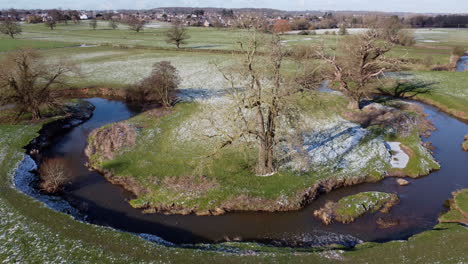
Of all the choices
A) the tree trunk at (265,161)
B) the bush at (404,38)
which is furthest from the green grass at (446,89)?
the tree trunk at (265,161)

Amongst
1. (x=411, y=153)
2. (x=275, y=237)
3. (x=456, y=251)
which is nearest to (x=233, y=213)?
(x=275, y=237)

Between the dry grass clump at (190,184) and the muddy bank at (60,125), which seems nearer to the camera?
the dry grass clump at (190,184)

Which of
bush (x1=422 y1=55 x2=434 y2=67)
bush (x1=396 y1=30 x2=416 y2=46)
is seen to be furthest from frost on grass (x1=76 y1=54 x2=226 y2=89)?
bush (x1=396 y1=30 x2=416 y2=46)

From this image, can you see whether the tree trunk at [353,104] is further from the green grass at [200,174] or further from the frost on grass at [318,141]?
the green grass at [200,174]

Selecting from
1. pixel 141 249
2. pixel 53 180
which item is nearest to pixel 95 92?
pixel 53 180

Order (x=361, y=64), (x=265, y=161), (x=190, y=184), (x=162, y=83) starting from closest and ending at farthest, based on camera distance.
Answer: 1. (x=190, y=184)
2. (x=265, y=161)
3. (x=361, y=64)
4. (x=162, y=83)

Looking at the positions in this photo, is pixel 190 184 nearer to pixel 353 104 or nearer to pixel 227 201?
pixel 227 201

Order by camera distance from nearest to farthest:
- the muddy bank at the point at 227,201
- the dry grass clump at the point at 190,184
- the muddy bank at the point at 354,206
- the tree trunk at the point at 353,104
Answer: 1. the muddy bank at the point at 354,206
2. the muddy bank at the point at 227,201
3. the dry grass clump at the point at 190,184
4. the tree trunk at the point at 353,104

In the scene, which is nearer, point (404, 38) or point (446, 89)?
point (446, 89)

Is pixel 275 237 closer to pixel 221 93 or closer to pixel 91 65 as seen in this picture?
pixel 221 93

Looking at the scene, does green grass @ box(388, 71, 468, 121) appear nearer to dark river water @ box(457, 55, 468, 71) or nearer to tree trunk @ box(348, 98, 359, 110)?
dark river water @ box(457, 55, 468, 71)
